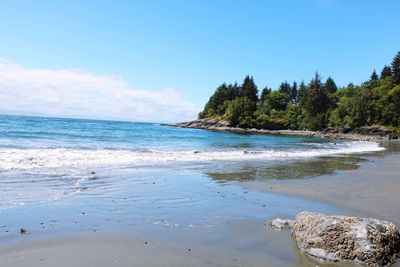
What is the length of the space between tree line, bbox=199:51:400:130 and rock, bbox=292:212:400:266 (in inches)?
3306

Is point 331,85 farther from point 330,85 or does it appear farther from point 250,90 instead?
point 250,90

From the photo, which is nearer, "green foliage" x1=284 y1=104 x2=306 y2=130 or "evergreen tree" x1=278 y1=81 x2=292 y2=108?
"green foliage" x1=284 y1=104 x2=306 y2=130

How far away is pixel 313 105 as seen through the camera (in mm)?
106500

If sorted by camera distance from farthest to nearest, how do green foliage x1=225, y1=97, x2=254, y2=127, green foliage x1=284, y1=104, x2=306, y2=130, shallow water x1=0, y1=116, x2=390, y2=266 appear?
green foliage x1=225, y1=97, x2=254, y2=127 < green foliage x1=284, y1=104, x2=306, y2=130 < shallow water x1=0, y1=116, x2=390, y2=266

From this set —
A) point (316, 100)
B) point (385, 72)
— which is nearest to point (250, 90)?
point (316, 100)

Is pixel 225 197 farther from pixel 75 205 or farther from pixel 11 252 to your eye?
pixel 11 252

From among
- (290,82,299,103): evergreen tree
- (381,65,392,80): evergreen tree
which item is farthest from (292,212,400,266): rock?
(290,82,299,103): evergreen tree

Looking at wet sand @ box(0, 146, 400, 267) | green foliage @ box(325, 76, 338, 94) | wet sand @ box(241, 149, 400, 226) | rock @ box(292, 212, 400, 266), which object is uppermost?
green foliage @ box(325, 76, 338, 94)

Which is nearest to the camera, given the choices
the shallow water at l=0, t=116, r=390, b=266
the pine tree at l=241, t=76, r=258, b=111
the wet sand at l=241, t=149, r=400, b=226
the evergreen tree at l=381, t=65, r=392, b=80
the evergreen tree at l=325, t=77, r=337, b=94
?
the shallow water at l=0, t=116, r=390, b=266

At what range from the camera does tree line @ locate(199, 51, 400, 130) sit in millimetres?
86688

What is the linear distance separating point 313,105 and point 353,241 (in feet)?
347

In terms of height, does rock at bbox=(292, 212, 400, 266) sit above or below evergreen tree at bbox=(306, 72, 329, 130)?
below

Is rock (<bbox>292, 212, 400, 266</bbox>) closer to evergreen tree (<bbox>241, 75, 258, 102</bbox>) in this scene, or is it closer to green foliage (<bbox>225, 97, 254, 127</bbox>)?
green foliage (<bbox>225, 97, 254, 127</bbox>)

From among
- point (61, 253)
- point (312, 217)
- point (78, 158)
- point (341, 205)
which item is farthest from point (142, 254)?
point (78, 158)
